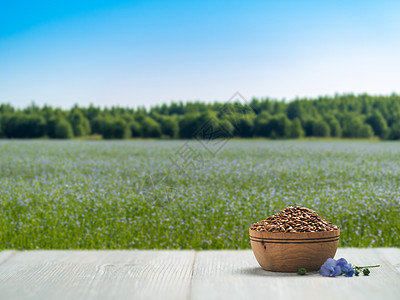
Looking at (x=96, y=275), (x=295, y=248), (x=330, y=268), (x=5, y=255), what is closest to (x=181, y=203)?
(x=5, y=255)

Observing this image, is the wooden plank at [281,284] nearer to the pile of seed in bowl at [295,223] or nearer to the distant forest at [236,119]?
the pile of seed in bowl at [295,223]

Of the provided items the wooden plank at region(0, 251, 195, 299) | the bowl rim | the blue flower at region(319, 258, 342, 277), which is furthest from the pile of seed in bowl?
the wooden plank at region(0, 251, 195, 299)

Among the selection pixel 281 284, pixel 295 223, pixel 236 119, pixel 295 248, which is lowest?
pixel 281 284

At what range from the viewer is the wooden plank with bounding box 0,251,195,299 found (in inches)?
118

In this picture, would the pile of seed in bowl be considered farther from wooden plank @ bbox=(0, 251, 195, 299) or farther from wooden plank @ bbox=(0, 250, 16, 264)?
wooden plank @ bbox=(0, 250, 16, 264)

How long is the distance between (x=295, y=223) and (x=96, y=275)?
1568mm

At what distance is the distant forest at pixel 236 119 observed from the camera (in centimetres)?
1405

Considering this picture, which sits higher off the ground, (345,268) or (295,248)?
(295,248)

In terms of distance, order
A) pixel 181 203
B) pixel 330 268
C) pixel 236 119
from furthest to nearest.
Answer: pixel 236 119, pixel 181 203, pixel 330 268

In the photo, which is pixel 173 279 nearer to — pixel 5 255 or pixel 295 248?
pixel 295 248

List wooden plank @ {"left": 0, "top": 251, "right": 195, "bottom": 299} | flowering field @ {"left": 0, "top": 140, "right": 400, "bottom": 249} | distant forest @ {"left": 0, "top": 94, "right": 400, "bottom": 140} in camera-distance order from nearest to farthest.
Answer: wooden plank @ {"left": 0, "top": 251, "right": 195, "bottom": 299}
flowering field @ {"left": 0, "top": 140, "right": 400, "bottom": 249}
distant forest @ {"left": 0, "top": 94, "right": 400, "bottom": 140}

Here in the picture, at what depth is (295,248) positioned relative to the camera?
3.43 meters

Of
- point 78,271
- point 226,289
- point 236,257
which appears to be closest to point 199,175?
point 236,257

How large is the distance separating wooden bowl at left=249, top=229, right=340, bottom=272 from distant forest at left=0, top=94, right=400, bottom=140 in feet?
27.0
